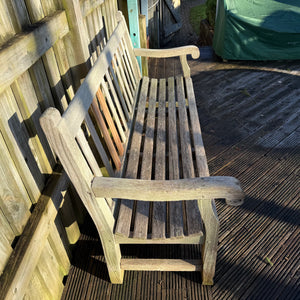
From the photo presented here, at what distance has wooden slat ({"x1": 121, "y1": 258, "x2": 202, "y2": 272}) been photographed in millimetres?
1729

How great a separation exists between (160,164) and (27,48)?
106cm

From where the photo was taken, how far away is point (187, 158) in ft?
6.40

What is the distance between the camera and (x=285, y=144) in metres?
3.08

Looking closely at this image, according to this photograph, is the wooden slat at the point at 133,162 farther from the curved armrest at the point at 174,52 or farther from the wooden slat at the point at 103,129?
the curved armrest at the point at 174,52

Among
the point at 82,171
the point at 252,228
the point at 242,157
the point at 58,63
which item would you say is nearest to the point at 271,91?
the point at 242,157

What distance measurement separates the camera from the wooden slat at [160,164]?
1543 mm

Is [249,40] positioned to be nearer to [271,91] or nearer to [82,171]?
[271,91]

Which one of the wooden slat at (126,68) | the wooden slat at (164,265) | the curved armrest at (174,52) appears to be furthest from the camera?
the curved armrest at (174,52)

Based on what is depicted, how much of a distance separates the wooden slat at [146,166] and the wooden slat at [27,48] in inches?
36.4

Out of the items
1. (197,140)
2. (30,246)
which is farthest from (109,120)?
(30,246)

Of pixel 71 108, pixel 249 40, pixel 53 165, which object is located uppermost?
pixel 71 108

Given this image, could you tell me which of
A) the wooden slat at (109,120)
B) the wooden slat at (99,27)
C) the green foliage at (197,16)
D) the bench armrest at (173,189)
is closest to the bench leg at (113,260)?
the bench armrest at (173,189)

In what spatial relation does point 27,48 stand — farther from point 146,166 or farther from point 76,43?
point 146,166

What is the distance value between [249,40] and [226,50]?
419 mm
